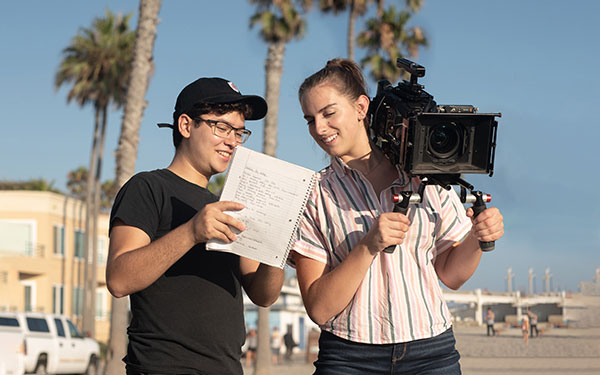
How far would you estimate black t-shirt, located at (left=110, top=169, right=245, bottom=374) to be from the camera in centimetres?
304

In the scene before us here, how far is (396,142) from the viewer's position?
302 centimetres

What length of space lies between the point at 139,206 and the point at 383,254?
967 millimetres

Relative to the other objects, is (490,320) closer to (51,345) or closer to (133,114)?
(133,114)

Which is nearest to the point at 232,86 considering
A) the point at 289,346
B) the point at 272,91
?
the point at 272,91

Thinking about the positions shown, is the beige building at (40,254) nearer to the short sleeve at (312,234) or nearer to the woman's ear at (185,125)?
the woman's ear at (185,125)

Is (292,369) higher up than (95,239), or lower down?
lower down

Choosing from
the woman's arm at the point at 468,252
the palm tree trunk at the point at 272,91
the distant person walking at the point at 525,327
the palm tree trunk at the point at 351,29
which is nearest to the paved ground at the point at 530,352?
the distant person walking at the point at 525,327

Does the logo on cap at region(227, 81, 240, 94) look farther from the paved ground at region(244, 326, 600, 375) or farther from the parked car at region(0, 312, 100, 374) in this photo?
the parked car at region(0, 312, 100, 374)

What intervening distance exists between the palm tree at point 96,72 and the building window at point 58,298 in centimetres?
234

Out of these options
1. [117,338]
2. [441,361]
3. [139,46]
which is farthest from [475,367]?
[441,361]

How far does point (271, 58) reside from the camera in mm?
19719

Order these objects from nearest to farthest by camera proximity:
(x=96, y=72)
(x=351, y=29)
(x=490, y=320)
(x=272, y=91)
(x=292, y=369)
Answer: (x=490, y=320) → (x=272, y=91) → (x=351, y=29) → (x=292, y=369) → (x=96, y=72)

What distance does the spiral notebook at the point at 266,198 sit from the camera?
9.23 feet

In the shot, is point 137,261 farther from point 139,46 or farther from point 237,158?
point 139,46
